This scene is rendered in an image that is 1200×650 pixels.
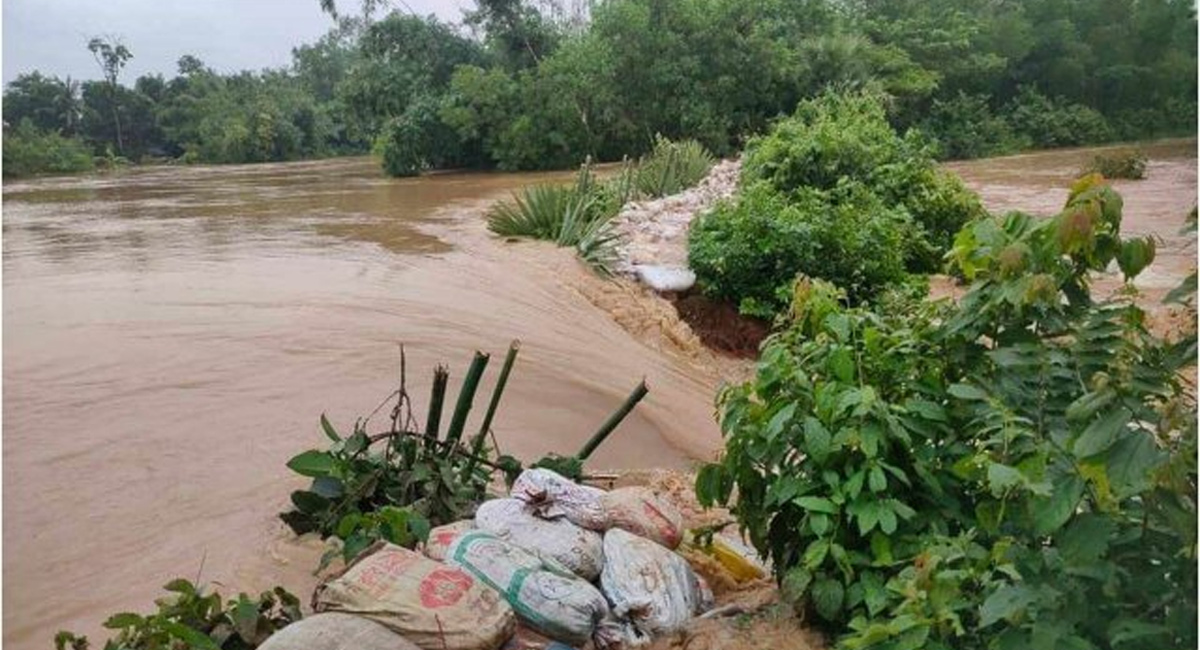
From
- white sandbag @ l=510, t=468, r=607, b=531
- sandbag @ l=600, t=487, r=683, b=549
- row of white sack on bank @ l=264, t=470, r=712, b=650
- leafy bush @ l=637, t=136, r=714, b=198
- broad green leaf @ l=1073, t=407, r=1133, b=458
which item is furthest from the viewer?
leafy bush @ l=637, t=136, r=714, b=198

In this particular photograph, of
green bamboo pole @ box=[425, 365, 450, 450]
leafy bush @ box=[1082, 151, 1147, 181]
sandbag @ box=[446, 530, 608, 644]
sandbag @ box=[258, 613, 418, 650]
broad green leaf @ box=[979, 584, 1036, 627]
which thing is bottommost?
sandbag @ box=[446, 530, 608, 644]

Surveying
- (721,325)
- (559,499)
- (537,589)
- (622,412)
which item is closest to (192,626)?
(537,589)

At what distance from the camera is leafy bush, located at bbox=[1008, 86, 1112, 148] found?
89.0 ft

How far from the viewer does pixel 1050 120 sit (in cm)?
2827

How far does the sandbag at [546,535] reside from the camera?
3104 millimetres

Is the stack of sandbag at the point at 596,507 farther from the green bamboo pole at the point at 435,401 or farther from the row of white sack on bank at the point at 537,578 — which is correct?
the green bamboo pole at the point at 435,401

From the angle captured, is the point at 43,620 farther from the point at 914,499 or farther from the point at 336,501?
the point at 914,499

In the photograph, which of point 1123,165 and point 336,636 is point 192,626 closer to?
point 336,636

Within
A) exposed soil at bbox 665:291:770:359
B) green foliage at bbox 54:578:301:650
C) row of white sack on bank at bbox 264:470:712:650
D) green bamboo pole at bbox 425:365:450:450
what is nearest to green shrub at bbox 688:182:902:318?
exposed soil at bbox 665:291:770:359

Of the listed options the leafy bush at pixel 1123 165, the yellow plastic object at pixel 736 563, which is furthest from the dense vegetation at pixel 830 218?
the yellow plastic object at pixel 736 563

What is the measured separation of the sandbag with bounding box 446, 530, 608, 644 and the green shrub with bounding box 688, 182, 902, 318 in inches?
234

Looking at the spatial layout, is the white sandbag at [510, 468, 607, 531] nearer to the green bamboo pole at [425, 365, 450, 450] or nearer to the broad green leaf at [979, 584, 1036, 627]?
the green bamboo pole at [425, 365, 450, 450]

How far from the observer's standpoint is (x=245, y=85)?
152 ft

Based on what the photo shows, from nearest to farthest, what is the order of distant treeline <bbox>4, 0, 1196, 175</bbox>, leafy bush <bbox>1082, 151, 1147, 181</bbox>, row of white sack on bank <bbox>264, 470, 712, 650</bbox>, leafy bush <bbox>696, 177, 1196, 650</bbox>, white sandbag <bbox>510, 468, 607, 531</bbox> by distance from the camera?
leafy bush <bbox>696, 177, 1196, 650</bbox> → row of white sack on bank <bbox>264, 470, 712, 650</bbox> → white sandbag <bbox>510, 468, 607, 531</bbox> → leafy bush <bbox>1082, 151, 1147, 181</bbox> → distant treeline <bbox>4, 0, 1196, 175</bbox>
